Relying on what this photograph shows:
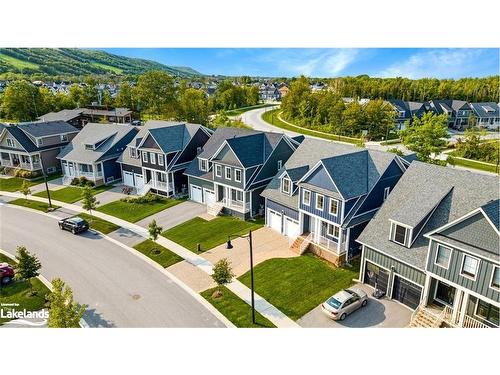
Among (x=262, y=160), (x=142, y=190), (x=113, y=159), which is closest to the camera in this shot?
(x=262, y=160)

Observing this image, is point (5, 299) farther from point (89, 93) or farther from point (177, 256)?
point (89, 93)

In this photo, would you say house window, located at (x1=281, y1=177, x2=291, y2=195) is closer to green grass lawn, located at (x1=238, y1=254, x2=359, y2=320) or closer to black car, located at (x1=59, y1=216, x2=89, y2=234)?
green grass lawn, located at (x1=238, y1=254, x2=359, y2=320)

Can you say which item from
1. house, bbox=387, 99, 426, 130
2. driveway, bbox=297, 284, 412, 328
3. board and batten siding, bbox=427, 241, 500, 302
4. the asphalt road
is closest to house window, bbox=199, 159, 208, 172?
the asphalt road

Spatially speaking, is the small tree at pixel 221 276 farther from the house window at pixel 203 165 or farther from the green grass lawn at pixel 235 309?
the house window at pixel 203 165

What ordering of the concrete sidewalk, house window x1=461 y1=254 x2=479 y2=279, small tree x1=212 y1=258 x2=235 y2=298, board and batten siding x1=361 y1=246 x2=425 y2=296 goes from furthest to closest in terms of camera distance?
small tree x1=212 y1=258 x2=235 y2=298
the concrete sidewalk
board and batten siding x1=361 y1=246 x2=425 y2=296
house window x1=461 y1=254 x2=479 y2=279

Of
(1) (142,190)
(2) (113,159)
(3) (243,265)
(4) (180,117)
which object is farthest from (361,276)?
(4) (180,117)

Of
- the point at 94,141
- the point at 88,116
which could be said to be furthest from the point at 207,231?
the point at 88,116
